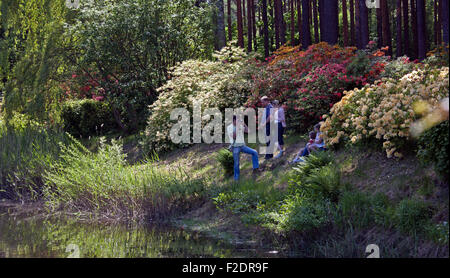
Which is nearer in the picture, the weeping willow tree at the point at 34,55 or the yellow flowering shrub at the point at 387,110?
the yellow flowering shrub at the point at 387,110

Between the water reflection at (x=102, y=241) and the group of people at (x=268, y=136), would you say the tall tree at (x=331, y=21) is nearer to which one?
the group of people at (x=268, y=136)

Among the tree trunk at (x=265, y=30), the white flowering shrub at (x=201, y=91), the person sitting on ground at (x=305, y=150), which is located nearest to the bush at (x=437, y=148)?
the person sitting on ground at (x=305, y=150)

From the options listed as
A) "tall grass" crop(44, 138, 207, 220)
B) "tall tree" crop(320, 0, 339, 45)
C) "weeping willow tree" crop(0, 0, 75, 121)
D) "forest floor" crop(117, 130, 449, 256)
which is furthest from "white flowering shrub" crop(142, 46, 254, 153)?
"weeping willow tree" crop(0, 0, 75, 121)

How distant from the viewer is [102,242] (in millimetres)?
11898

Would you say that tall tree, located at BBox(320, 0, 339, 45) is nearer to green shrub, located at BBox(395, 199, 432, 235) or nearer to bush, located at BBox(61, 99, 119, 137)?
bush, located at BBox(61, 99, 119, 137)

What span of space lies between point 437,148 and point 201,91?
10.9m

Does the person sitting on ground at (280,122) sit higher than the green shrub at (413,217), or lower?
higher

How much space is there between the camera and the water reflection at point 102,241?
10.8 m

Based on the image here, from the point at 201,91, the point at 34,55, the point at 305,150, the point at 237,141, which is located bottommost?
the point at 305,150

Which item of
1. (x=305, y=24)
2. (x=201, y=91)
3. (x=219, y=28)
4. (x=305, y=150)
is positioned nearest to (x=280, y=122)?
(x=305, y=150)

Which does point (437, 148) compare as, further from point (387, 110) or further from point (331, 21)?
point (331, 21)

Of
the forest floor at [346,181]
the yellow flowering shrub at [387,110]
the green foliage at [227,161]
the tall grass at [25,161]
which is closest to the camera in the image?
the forest floor at [346,181]

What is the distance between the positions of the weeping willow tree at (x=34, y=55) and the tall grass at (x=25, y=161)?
11.0 ft

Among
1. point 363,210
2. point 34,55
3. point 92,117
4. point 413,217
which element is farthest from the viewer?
point 92,117
